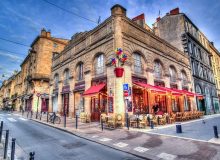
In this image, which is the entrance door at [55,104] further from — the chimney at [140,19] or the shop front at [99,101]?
the chimney at [140,19]

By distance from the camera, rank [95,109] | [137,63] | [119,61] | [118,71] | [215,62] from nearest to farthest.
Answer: [118,71] < [119,61] < [95,109] < [137,63] < [215,62]

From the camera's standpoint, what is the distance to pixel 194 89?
23766 millimetres

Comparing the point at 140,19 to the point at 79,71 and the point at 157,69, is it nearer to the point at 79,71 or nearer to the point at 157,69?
the point at 157,69

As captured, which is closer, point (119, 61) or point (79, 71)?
point (119, 61)

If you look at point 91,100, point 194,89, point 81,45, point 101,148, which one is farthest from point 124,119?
point 194,89

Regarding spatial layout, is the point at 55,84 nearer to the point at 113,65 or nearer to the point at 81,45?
the point at 81,45

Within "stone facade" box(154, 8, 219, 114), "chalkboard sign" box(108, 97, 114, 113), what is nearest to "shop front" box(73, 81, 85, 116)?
"chalkboard sign" box(108, 97, 114, 113)

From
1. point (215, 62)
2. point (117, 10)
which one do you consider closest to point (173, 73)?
point (117, 10)

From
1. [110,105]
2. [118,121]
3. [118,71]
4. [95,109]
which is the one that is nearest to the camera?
[118,121]

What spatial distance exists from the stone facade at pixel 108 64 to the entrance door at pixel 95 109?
0.16 metres

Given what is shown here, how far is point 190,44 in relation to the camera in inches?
1037

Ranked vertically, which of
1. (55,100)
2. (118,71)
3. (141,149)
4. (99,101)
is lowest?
(141,149)

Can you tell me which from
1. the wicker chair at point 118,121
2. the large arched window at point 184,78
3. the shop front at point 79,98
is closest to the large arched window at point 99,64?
the shop front at point 79,98

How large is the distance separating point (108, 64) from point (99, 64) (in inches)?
85.0
